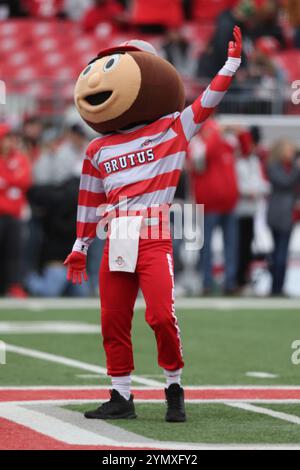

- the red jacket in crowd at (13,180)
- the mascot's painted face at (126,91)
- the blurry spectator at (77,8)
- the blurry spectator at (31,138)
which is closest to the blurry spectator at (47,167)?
the blurry spectator at (31,138)

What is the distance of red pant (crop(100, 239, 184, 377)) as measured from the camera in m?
7.71

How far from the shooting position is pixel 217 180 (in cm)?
1814

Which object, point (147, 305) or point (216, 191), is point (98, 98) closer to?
point (147, 305)

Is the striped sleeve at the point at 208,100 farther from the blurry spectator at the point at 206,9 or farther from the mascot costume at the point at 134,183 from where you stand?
the blurry spectator at the point at 206,9

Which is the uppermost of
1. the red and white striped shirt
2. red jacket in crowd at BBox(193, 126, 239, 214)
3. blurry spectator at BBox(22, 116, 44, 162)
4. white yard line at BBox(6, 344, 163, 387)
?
the red and white striped shirt

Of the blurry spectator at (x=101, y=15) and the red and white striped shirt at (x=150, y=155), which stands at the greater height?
the blurry spectator at (x=101, y=15)

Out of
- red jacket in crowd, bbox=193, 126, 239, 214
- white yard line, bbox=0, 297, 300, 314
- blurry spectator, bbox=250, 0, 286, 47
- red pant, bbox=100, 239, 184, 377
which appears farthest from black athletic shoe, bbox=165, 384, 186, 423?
blurry spectator, bbox=250, 0, 286, 47

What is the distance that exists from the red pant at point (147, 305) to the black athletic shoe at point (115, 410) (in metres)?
0.13

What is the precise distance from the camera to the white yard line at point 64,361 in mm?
9836

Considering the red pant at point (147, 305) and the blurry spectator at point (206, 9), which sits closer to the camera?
the red pant at point (147, 305)

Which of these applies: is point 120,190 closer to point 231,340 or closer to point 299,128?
point 231,340

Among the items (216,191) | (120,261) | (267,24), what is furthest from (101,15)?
(120,261)

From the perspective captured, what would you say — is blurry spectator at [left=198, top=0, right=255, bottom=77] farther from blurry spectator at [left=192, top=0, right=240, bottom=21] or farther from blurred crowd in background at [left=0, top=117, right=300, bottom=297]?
blurry spectator at [left=192, top=0, right=240, bottom=21]

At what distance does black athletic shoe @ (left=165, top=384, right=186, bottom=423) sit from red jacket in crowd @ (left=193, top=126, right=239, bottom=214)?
10.2 m
